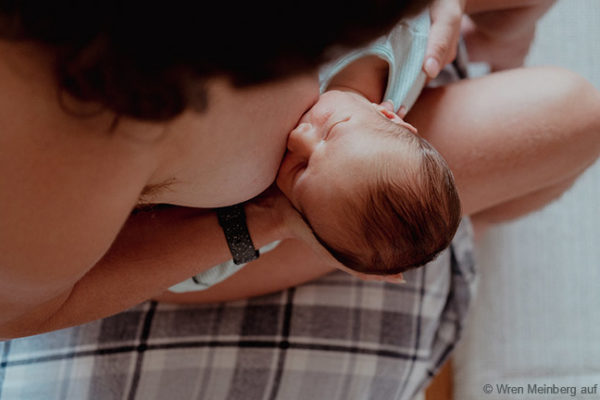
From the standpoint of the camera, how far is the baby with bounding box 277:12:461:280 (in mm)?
692

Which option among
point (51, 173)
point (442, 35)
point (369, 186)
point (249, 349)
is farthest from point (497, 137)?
point (51, 173)

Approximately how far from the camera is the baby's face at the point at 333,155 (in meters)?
0.70

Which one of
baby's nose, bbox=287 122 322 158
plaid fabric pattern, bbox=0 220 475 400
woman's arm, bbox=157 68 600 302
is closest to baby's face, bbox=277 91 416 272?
baby's nose, bbox=287 122 322 158

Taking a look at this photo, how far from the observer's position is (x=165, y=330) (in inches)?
37.7

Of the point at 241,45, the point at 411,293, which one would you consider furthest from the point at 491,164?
the point at 241,45

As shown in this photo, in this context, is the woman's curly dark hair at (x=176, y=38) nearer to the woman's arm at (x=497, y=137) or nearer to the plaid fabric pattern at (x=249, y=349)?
the woman's arm at (x=497, y=137)

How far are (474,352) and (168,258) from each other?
884mm

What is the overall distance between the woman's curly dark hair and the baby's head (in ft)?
0.87

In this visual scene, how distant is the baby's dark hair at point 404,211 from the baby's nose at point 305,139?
0.08m

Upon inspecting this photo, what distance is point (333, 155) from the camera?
2.34 feet

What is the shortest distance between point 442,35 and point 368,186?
1.17ft

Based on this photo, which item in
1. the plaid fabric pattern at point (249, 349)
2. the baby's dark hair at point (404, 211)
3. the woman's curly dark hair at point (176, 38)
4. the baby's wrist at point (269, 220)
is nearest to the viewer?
the woman's curly dark hair at point (176, 38)

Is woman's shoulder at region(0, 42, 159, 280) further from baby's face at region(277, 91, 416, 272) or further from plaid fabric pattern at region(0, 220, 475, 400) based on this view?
plaid fabric pattern at region(0, 220, 475, 400)

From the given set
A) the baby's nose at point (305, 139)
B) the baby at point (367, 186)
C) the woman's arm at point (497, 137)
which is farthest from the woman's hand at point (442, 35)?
the baby's nose at point (305, 139)
